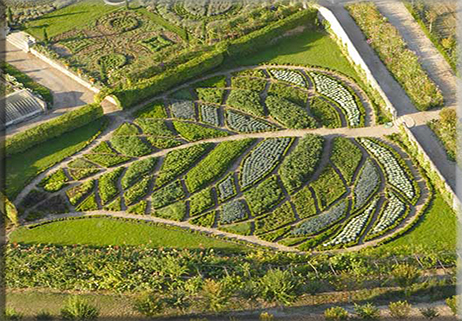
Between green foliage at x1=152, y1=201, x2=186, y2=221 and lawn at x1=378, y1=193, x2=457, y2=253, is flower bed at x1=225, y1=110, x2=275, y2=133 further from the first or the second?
lawn at x1=378, y1=193, x2=457, y2=253

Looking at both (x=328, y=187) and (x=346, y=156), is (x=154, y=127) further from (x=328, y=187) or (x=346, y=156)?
(x=346, y=156)

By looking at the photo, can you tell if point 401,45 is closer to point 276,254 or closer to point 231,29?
point 231,29

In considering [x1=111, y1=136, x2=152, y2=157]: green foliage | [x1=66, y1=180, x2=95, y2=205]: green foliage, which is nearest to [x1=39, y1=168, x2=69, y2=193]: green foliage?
[x1=66, y1=180, x2=95, y2=205]: green foliage

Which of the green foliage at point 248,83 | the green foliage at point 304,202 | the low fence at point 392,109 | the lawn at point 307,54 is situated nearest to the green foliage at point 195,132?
the green foliage at point 248,83

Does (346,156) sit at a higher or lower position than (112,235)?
lower

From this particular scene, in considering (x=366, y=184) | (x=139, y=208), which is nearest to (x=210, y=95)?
(x=139, y=208)

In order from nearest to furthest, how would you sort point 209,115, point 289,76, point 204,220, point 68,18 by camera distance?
point 204,220 → point 209,115 → point 289,76 → point 68,18
